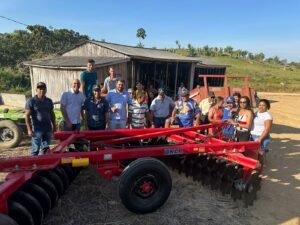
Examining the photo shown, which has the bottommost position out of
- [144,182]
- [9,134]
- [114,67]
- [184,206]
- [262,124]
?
[184,206]

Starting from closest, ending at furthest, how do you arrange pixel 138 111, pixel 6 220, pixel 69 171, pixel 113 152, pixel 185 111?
pixel 6 220 < pixel 113 152 < pixel 69 171 < pixel 138 111 < pixel 185 111

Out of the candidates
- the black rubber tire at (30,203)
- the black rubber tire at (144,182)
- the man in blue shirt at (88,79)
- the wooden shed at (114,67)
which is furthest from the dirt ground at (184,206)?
the wooden shed at (114,67)

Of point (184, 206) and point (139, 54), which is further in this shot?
point (139, 54)

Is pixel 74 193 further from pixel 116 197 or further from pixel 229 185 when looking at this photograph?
pixel 229 185

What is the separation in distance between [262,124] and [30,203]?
4.26 meters

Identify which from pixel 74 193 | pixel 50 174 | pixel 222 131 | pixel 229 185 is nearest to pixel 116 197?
pixel 74 193

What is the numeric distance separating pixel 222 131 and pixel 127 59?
777 cm

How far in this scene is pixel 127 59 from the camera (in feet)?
44.2

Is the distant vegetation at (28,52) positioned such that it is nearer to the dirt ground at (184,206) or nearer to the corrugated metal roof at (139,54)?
the corrugated metal roof at (139,54)

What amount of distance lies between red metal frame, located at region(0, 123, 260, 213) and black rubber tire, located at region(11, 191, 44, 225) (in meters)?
0.14

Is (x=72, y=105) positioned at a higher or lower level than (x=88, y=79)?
lower

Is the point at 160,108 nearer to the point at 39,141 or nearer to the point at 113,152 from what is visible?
the point at 39,141

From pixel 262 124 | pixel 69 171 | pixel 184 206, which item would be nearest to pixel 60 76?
pixel 69 171

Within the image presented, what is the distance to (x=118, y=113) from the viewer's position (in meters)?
6.10
